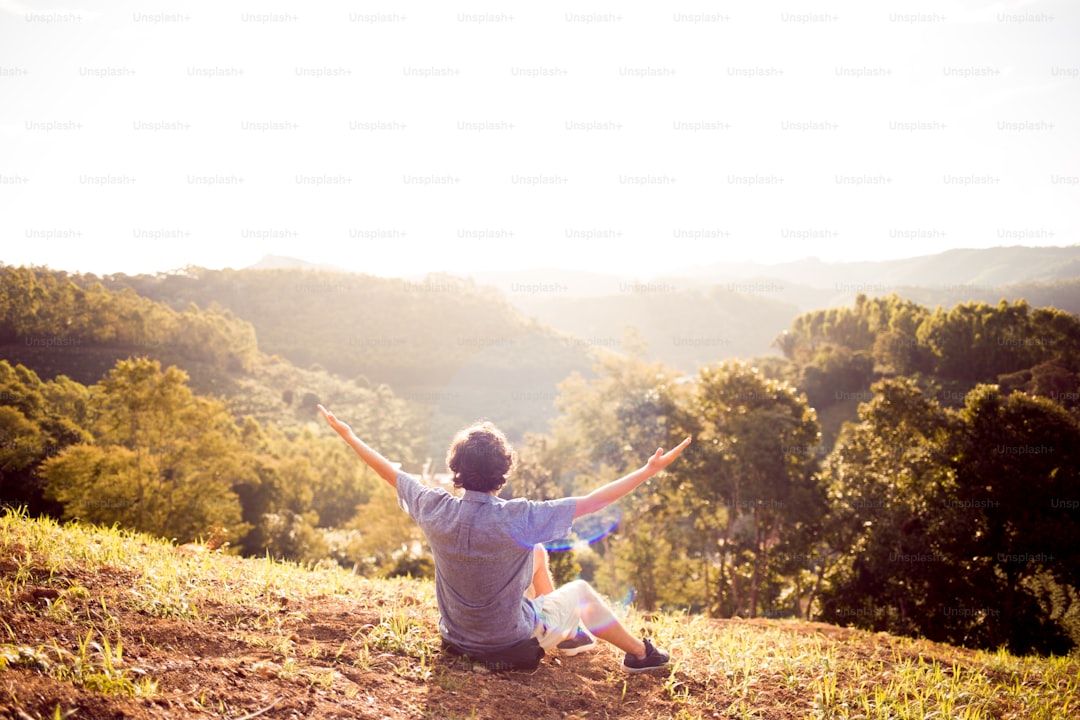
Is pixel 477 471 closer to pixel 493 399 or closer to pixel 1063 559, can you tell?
pixel 1063 559

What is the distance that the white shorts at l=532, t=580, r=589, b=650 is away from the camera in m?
3.90

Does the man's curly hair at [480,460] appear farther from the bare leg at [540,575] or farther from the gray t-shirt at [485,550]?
the bare leg at [540,575]

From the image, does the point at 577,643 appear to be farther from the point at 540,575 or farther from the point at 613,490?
the point at 613,490

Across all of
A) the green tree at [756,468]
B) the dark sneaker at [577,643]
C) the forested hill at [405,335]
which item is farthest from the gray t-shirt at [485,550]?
the forested hill at [405,335]

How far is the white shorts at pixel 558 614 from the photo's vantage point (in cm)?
390

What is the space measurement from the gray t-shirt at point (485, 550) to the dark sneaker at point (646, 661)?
34.8 inches

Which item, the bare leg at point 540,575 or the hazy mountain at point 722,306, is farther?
the hazy mountain at point 722,306

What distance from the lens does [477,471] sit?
3.55m

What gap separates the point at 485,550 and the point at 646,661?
1.62 m

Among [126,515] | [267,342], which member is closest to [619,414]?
[126,515]

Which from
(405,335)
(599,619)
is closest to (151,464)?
(599,619)

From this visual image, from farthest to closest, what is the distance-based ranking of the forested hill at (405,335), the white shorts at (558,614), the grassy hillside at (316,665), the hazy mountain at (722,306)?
the hazy mountain at (722,306), the forested hill at (405,335), the white shorts at (558,614), the grassy hillside at (316,665)

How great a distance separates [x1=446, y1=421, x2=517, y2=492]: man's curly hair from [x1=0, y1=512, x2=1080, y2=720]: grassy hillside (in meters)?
1.26

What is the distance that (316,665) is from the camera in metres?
3.65
